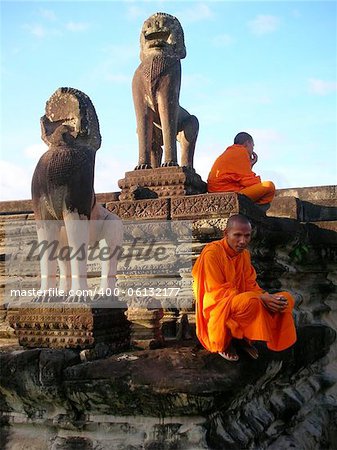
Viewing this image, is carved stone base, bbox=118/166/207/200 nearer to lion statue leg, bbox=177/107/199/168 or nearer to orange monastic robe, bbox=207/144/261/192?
orange monastic robe, bbox=207/144/261/192

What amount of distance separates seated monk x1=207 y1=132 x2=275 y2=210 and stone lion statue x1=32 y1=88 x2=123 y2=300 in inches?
102

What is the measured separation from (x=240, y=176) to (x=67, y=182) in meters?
2.93

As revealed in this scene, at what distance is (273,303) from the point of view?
3.59 metres

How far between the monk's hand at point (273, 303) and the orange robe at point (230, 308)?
1.3 inches

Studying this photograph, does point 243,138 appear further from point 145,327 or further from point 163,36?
point 145,327

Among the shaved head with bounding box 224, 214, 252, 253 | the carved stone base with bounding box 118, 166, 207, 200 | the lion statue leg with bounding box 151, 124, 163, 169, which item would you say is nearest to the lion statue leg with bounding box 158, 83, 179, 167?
the carved stone base with bounding box 118, 166, 207, 200

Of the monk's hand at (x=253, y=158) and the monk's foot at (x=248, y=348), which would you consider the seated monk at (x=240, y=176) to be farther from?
the monk's foot at (x=248, y=348)

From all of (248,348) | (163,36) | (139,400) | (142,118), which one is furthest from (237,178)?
(139,400)

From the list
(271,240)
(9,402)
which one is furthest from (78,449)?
(271,240)

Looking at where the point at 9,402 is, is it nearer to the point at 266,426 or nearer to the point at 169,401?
the point at 169,401

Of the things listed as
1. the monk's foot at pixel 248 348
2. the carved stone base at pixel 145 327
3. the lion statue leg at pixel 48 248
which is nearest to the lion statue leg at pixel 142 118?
the lion statue leg at pixel 48 248

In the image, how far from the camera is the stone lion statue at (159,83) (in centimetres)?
684

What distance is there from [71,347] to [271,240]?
8.12 feet

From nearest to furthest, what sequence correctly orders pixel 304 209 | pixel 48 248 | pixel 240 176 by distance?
pixel 48 248
pixel 240 176
pixel 304 209
